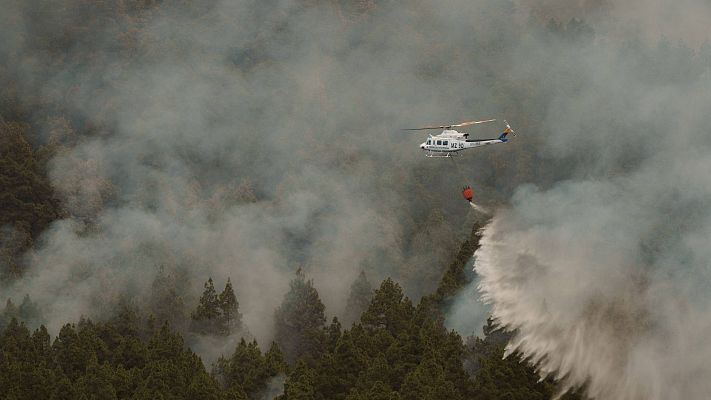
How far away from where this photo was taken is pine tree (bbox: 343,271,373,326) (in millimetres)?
136750

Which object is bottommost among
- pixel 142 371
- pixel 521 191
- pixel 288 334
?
pixel 142 371

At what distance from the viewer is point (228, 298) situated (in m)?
130

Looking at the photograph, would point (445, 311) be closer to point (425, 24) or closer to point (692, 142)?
point (692, 142)

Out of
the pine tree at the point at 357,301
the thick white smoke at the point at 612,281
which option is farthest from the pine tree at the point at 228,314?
the thick white smoke at the point at 612,281

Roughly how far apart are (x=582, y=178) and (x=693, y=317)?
4201cm

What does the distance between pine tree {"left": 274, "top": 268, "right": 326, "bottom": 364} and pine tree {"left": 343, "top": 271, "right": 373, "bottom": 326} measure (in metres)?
5.14

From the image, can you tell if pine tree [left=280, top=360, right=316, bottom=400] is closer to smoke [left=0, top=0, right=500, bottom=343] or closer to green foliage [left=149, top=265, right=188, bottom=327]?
green foliage [left=149, top=265, right=188, bottom=327]

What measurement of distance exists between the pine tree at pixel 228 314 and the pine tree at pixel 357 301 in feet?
35.8

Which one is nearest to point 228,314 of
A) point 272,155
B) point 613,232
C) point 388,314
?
point 388,314

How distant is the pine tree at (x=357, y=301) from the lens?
449 feet

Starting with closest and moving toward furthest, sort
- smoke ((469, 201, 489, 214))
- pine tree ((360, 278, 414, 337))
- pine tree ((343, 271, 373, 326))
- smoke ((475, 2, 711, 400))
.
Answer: smoke ((475, 2, 711, 400)) < pine tree ((360, 278, 414, 337)) < pine tree ((343, 271, 373, 326)) < smoke ((469, 201, 489, 214))

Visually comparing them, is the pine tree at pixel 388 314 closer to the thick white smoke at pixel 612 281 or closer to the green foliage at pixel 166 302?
the thick white smoke at pixel 612 281

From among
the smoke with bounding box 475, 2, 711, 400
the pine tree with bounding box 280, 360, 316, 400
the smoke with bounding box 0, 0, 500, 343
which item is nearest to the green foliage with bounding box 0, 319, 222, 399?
the pine tree with bounding box 280, 360, 316, 400

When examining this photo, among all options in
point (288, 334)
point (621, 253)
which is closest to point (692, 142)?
point (621, 253)
